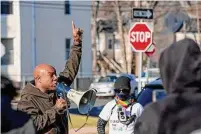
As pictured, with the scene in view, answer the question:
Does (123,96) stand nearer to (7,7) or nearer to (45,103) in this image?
(45,103)

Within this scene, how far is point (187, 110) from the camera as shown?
338cm

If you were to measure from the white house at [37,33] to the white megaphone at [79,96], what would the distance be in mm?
29375

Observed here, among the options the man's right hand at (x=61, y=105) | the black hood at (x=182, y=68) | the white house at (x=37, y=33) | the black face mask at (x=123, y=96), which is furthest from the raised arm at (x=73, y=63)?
the white house at (x=37, y=33)

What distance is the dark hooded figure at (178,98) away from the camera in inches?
131

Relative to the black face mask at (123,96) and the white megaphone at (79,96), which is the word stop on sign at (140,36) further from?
the white megaphone at (79,96)

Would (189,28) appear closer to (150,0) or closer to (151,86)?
(150,0)

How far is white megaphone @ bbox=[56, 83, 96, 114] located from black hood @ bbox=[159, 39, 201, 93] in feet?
7.38

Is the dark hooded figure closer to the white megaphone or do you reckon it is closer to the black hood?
the black hood

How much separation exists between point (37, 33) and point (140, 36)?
2512cm

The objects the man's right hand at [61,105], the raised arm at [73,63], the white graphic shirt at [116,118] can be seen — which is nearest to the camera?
the man's right hand at [61,105]

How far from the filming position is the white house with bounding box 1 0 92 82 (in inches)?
1437

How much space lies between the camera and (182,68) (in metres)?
3.36

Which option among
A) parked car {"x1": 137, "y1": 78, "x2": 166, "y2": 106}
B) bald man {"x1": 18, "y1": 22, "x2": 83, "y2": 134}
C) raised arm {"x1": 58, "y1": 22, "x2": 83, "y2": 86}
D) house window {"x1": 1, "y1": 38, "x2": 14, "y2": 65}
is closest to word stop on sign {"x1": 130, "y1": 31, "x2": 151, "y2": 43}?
parked car {"x1": 137, "y1": 78, "x2": 166, "y2": 106}

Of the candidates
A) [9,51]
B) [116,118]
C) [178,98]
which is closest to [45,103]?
[116,118]
